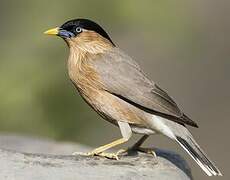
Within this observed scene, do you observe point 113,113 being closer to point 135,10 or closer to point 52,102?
point 52,102

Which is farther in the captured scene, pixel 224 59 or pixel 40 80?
pixel 224 59

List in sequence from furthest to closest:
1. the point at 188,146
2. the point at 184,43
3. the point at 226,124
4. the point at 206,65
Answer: the point at 206,65
the point at 226,124
the point at 184,43
the point at 188,146

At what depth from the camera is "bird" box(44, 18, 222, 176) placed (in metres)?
8.23

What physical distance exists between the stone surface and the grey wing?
419mm

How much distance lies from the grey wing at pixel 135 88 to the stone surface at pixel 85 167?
1.37ft

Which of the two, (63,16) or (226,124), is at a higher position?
(63,16)

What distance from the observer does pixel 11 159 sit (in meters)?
7.16

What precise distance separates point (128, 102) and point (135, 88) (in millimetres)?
138

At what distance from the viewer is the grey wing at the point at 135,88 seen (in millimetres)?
8297

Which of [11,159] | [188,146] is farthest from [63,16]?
[11,159]

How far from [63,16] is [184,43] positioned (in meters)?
3.18

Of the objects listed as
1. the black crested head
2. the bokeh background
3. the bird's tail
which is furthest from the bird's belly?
the bokeh background

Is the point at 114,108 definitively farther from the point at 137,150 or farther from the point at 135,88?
the point at 137,150

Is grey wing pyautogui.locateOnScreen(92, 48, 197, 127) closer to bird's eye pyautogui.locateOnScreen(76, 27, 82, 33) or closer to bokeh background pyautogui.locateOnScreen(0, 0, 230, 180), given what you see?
bird's eye pyautogui.locateOnScreen(76, 27, 82, 33)
